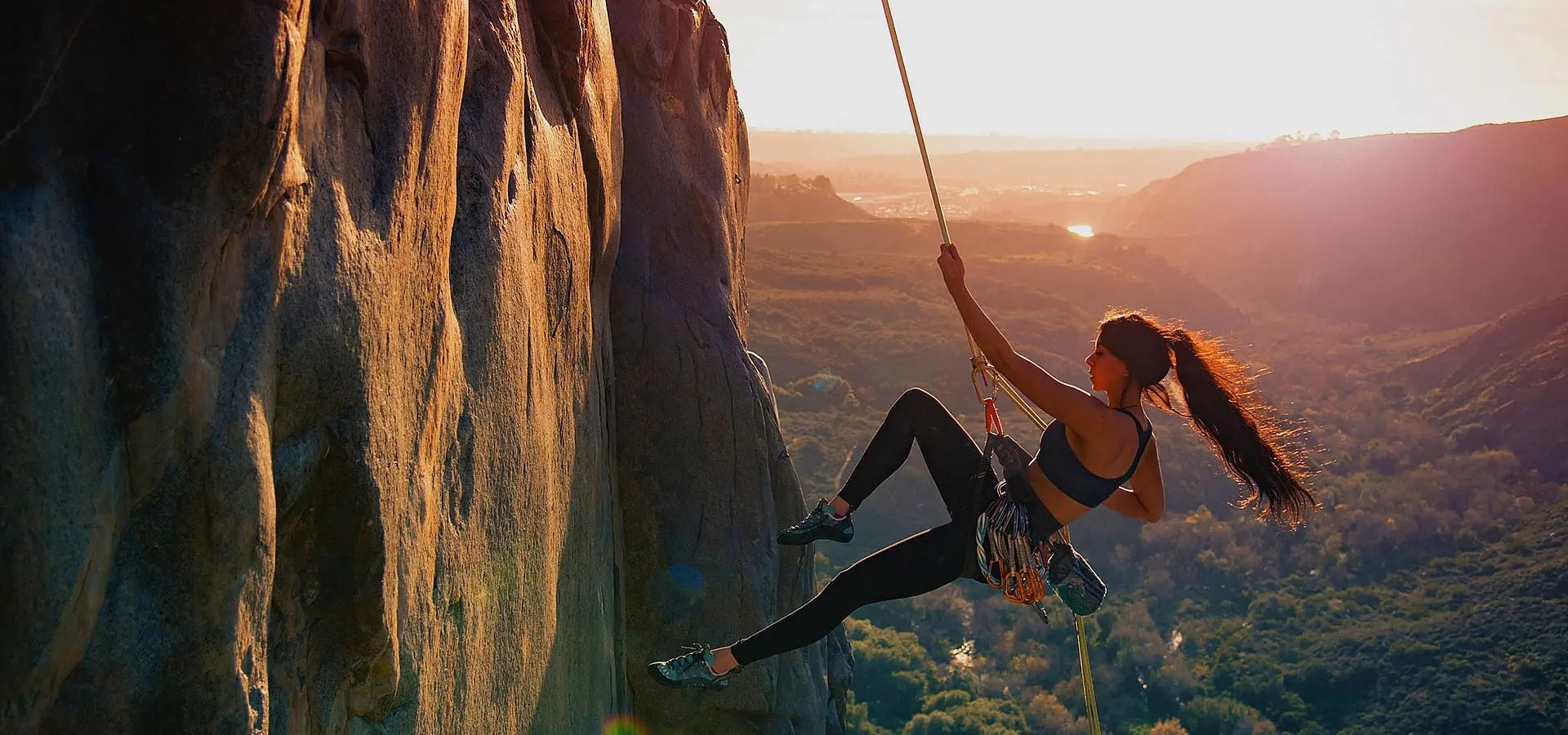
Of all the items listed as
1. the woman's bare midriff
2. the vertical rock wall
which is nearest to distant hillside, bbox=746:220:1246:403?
the woman's bare midriff

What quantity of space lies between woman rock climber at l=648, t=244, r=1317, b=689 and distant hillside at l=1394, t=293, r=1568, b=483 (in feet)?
159

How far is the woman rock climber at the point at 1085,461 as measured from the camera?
4.86 meters

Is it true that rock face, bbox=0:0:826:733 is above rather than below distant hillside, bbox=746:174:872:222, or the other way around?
below

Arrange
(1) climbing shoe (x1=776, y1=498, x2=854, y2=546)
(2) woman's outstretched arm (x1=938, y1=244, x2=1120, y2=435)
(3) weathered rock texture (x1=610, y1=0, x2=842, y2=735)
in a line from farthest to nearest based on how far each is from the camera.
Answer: (3) weathered rock texture (x1=610, y1=0, x2=842, y2=735)
(1) climbing shoe (x1=776, y1=498, x2=854, y2=546)
(2) woman's outstretched arm (x1=938, y1=244, x2=1120, y2=435)

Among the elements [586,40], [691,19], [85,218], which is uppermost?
[691,19]

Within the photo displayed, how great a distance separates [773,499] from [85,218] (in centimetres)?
607

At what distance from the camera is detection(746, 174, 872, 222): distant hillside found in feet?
272

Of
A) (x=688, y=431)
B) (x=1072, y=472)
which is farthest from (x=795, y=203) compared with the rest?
(x=1072, y=472)

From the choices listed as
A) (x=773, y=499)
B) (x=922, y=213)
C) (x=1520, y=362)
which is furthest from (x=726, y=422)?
(x=922, y=213)

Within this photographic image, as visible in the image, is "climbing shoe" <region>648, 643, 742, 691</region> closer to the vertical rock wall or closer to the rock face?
the rock face

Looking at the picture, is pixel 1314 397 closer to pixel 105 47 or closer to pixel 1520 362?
pixel 1520 362

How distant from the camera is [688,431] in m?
7.85

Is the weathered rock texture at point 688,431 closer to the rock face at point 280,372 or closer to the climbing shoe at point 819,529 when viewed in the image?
the climbing shoe at point 819,529

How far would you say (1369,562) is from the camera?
41.6m
